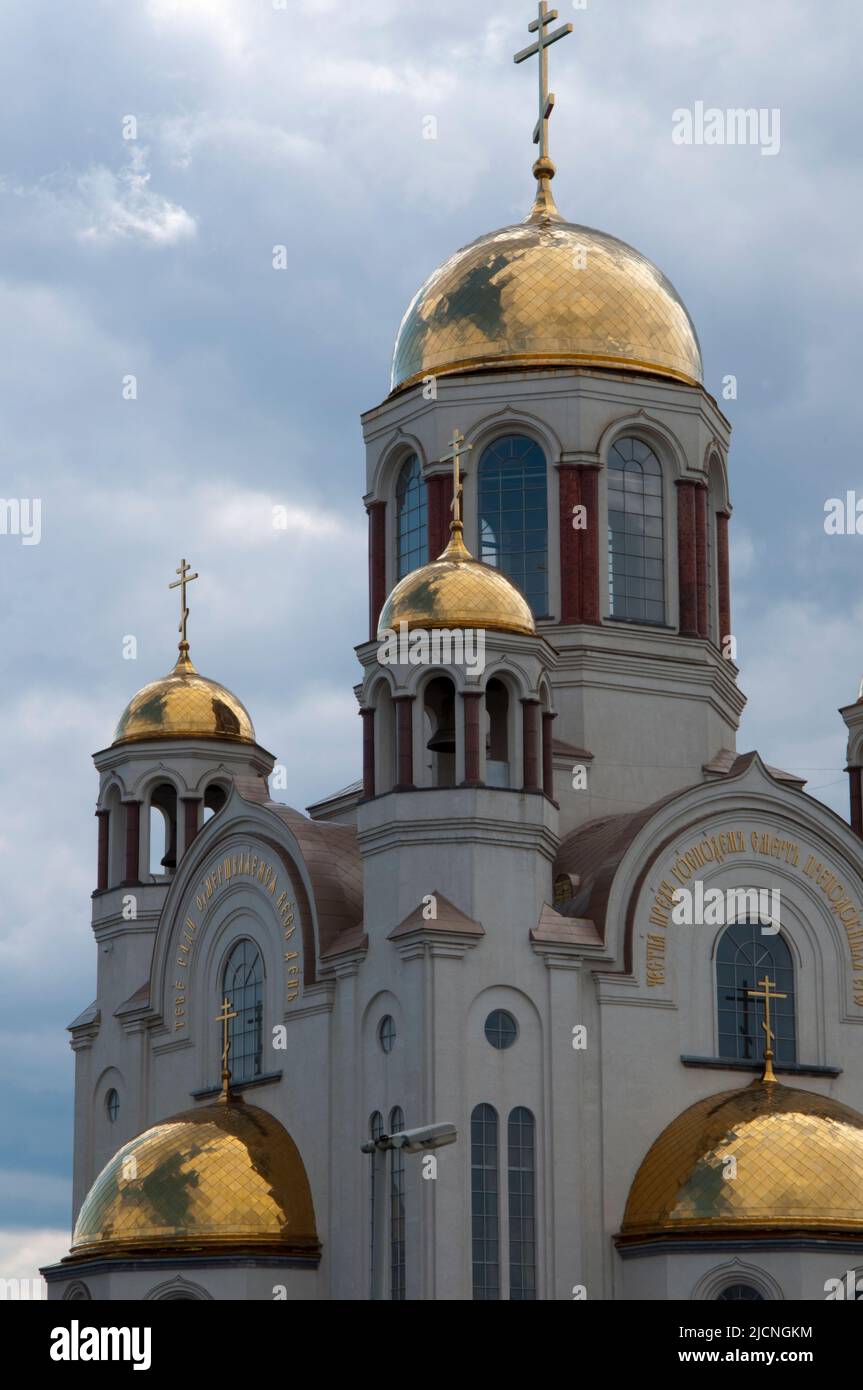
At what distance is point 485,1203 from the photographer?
27.0 meters

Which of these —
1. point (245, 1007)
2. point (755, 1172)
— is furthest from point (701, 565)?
point (755, 1172)

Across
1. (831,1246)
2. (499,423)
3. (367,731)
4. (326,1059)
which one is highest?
(499,423)

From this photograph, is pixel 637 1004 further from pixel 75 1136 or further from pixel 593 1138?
pixel 75 1136

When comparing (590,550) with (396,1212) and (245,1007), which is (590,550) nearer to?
(245,1007)

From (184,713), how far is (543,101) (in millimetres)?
8890

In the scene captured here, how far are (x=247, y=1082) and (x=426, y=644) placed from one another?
5.39 meters

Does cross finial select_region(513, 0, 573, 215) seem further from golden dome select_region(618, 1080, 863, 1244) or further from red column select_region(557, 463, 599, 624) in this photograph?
golden dome select_region(618, 1080, 863, 1244)

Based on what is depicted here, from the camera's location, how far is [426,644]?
1112 inches

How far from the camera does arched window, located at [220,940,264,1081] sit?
30.6 metres

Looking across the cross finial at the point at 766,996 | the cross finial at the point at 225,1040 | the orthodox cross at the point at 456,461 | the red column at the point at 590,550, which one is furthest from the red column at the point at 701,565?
the cross finial at the point at 225,1040

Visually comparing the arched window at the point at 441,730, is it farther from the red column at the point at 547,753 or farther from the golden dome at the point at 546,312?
the golden dome at the point at 546,312

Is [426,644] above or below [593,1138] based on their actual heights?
above

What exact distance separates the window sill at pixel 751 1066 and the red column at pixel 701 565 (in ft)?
18.4

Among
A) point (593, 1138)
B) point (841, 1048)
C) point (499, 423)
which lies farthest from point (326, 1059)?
point (499, 423)
